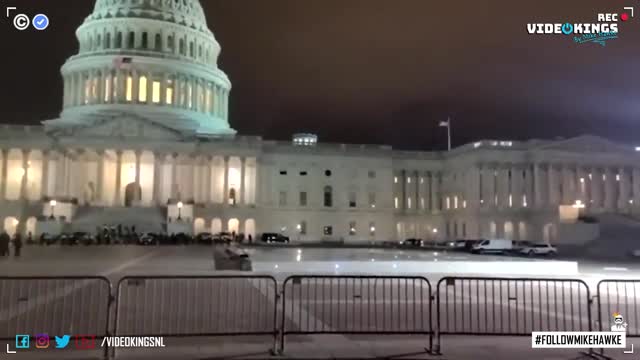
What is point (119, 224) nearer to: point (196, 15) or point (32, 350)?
point (196, 15)

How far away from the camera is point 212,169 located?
9319 centimetres

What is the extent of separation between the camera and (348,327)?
14930 millimetres

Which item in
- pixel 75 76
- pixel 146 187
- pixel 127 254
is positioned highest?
pixel 75 76

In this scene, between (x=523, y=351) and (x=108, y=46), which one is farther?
(x=108, y=46)

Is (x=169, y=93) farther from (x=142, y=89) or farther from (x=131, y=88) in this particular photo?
(x=131, y=88)

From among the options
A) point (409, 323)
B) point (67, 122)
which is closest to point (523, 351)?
point (409, 323)

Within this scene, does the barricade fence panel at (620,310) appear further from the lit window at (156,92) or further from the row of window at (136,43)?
the row of window at (136,43)

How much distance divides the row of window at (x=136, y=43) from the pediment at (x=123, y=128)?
2108cm

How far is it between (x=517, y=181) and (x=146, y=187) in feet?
186

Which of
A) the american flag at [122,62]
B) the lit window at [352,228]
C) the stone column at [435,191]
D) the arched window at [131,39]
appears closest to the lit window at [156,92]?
the american flag at [122,62]

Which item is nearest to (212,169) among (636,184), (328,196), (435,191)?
(328,196)

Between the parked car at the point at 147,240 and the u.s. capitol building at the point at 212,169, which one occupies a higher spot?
the u.s. capitol building at the point at 212,169

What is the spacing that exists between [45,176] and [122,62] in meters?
22.8

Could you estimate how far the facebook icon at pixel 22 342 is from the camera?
1112 cm
